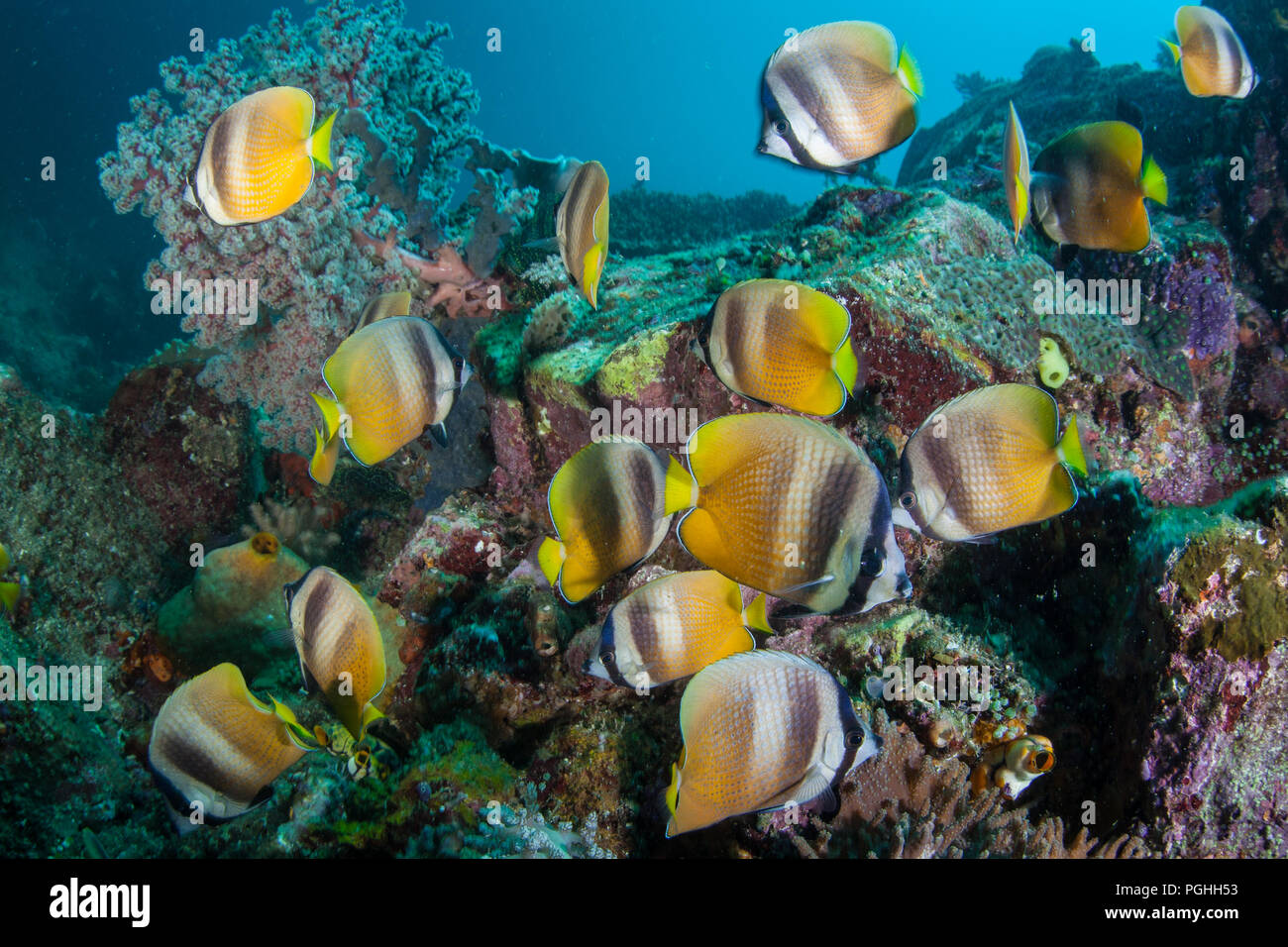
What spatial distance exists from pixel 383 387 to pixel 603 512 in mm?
1005

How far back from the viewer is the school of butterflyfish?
1.81m

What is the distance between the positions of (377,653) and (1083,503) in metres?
3.50

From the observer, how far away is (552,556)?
2.07m

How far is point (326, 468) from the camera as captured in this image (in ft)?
8.12

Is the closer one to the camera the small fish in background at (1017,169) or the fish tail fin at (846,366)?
the fish tail fin at (846,366)

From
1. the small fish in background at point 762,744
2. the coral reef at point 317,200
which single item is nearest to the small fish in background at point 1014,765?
the small fish in background at point 762,744

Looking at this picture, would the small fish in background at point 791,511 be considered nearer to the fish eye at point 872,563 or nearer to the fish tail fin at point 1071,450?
the fish eye at point 872,563

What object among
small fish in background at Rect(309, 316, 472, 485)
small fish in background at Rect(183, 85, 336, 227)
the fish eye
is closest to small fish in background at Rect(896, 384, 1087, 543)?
the fish eye

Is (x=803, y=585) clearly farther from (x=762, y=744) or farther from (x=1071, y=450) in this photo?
(x=1071, y=450)

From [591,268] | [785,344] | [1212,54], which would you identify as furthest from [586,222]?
[1212,54]

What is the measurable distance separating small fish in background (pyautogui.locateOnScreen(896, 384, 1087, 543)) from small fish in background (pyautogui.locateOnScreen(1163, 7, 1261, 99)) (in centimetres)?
305

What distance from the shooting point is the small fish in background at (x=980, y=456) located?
2018mm

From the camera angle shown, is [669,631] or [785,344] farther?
[669,631]
